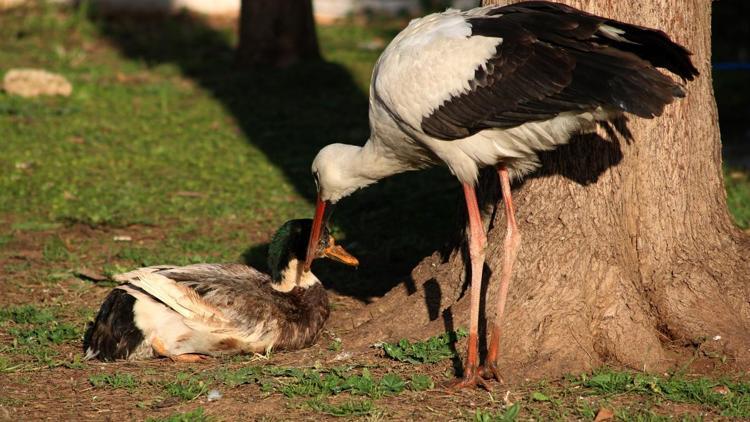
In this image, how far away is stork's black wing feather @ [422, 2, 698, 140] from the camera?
200 inches

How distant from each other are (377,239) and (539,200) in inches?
105

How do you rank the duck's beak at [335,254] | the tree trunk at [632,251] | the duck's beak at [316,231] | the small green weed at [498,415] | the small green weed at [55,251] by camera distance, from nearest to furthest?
the small green weed at [498,415]
the tree trunk at [632,251]
the duck's beak at [316,231]
the duck's beak at [335,254]
the small green weed at [55,251]

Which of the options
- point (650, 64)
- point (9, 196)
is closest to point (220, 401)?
point (650, 64)

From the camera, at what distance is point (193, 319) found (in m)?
6.11

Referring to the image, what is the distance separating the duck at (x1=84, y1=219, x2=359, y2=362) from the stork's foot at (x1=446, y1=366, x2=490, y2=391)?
4.16 ft

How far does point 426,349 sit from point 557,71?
5.52ft

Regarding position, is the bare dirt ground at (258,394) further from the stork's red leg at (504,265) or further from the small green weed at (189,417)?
the stork's red leg at (504,265)

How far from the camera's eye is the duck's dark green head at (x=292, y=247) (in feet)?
22.1

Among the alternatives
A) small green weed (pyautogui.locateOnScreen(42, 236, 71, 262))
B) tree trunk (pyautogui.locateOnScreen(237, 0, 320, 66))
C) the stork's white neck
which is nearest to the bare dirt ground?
the stork's white neck

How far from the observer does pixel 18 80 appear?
12570mm

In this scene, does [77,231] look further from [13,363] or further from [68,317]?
[13,363]

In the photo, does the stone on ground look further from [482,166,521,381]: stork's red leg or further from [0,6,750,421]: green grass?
[482,166,521,381]: stork's red leg

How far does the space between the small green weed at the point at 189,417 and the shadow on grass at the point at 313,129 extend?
6.47 ft

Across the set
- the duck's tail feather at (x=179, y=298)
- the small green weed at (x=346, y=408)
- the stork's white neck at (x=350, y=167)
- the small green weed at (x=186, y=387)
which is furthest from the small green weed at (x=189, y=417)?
the stork's white neck at (x=350, y=167)
